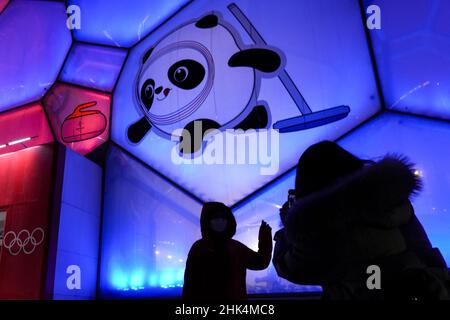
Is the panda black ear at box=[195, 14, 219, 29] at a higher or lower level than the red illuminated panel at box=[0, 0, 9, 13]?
lower

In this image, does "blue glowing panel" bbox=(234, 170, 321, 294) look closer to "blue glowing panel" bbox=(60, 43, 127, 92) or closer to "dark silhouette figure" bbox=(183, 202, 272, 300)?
"dark silhouette figure" bbox=(183, 202, 272, 300)

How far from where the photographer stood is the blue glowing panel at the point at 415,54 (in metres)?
2.31

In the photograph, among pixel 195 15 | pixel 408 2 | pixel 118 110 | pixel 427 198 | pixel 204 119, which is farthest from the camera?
pixel 118 110

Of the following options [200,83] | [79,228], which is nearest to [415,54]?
[200,83]

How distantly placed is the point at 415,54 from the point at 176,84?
1.63 metres

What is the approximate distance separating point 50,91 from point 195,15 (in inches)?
62.9

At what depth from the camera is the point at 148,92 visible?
3289 millimetres

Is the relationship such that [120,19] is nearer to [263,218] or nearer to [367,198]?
[263,218]

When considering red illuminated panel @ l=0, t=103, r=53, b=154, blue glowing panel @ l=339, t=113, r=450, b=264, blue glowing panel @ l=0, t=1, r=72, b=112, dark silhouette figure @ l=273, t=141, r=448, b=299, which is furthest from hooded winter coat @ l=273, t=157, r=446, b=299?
blue glowing panel @ l=0, t=1, r=72, b=112

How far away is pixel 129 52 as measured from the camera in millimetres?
3545

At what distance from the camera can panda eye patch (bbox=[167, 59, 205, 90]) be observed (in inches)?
122

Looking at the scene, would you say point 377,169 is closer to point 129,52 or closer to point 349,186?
point 349,186

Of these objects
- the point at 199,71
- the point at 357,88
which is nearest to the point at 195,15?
the point at 199,71
